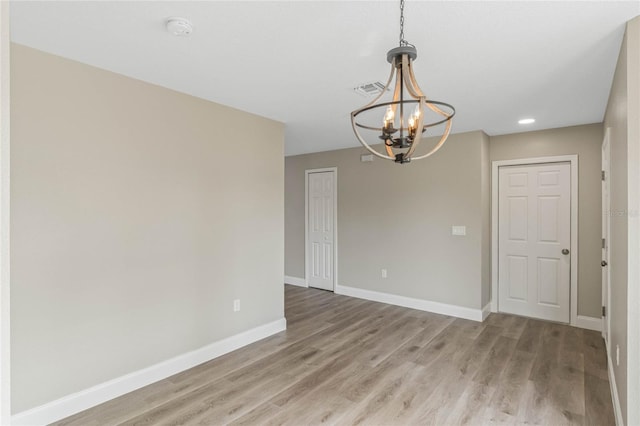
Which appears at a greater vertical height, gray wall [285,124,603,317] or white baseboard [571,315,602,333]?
gray wall [285,124,603,317]

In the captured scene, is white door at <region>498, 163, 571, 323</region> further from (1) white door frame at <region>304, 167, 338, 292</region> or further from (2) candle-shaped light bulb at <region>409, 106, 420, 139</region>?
(2) candle-shaped light bulb at <region>409, 106, 420, 139</region>

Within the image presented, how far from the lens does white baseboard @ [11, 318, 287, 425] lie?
2.23 metres

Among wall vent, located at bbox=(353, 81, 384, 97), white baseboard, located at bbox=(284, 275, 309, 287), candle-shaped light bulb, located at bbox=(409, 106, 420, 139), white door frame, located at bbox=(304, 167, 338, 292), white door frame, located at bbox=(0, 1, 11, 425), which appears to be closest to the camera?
white door frame, located at bbox=(0, 1, 11, 425)

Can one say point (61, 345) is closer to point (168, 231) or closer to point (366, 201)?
point (168, 231)

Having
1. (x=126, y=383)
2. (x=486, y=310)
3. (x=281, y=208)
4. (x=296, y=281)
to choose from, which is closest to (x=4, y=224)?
(x=126, y=383)

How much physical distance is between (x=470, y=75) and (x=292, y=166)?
417 cm

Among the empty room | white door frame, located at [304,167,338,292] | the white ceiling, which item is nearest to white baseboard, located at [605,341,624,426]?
the empty room

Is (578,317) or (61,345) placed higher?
(61,345)

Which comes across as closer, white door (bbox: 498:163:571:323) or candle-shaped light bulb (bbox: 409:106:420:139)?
candle-shaped light bulb (bbox: 409:106:420:139)

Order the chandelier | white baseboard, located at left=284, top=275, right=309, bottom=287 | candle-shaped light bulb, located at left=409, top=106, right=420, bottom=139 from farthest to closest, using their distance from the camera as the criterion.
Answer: white baseboard, located at left=284, top=275, right=309, bottom=287 → candle-shaped light bulb, located at left=409, top=106, right=420, bottom=139 → the chandelier

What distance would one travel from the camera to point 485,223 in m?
4.56

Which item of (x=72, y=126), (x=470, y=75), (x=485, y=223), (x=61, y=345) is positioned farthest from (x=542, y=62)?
(x=61, y=345)

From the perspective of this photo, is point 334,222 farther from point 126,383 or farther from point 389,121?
point 389,121

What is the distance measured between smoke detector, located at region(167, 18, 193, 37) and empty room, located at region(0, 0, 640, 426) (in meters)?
0.02
